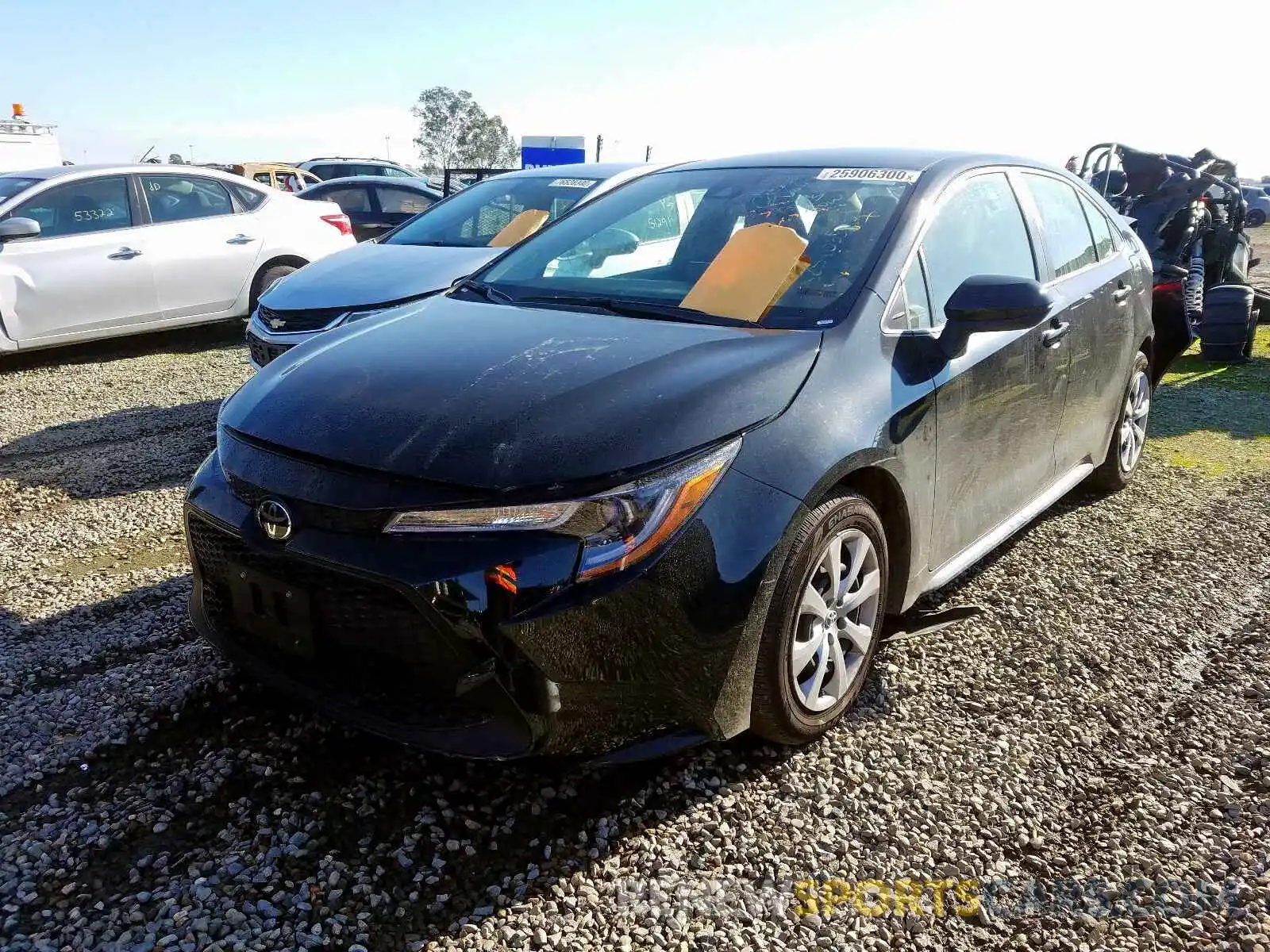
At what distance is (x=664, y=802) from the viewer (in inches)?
97.7

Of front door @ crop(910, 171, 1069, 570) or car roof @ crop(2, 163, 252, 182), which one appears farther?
car roof @ crop(2, 163, 252, 182)

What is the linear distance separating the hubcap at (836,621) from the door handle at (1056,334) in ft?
4.35

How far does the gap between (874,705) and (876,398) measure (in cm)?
96

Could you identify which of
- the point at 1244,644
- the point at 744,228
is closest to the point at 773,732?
the point at 744,228

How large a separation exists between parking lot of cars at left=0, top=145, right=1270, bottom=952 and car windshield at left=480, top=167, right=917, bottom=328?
205 millimetres

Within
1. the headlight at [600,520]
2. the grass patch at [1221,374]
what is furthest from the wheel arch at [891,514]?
the grass patch at [1221,374]

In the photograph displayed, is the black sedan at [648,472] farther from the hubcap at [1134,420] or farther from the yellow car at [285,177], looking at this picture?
the yellow car at [285,177]

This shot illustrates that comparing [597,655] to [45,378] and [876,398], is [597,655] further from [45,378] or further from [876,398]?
[45,378]

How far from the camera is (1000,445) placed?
3.34 meters

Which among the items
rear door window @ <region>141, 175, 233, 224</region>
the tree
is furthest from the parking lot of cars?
the tree

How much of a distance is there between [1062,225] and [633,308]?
2077 mm

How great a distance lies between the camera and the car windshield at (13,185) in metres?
7.44

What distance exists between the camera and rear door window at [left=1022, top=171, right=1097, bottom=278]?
386 cm

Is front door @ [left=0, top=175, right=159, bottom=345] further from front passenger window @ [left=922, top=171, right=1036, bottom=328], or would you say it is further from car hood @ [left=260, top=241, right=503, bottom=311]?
front passenger window @ [left=922, top=171, right=1036, bottom=328]
